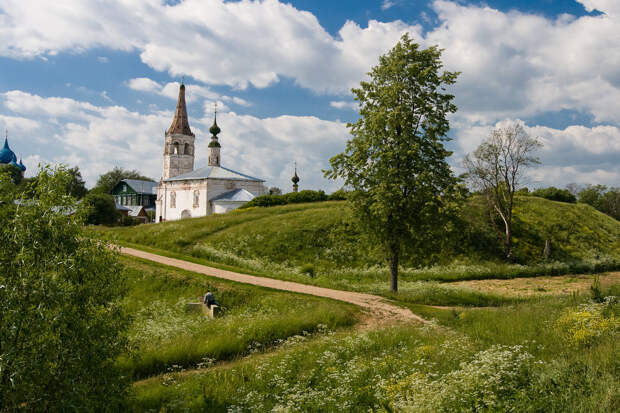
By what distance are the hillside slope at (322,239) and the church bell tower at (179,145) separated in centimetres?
3291

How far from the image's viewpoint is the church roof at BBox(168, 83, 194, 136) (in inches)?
2810

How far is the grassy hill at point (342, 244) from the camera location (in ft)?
91.5

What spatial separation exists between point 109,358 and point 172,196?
58.0 m

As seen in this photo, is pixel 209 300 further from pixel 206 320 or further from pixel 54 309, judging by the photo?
pixel 54 309

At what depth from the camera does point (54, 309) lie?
7.10 meters

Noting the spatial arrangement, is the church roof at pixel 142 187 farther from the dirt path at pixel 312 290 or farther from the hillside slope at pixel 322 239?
the dirt path at pixel 312 290

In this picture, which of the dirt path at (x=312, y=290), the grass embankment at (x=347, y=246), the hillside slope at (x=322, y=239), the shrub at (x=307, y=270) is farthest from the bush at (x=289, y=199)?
the shrub at (x=307, y=270)

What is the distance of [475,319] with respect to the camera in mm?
13609

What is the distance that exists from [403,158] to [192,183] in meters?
47.2

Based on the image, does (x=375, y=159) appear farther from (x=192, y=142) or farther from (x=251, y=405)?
(x=192, y=142)

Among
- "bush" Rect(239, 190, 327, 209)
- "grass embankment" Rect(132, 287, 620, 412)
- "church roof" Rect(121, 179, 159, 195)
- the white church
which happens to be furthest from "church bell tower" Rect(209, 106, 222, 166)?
"grass embankment" Rect(132, 287, 620, 412)

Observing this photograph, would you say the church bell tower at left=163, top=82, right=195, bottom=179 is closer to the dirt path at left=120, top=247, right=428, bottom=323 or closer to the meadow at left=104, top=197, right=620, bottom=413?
the dirt path at left=120, top=247, right=428, bottom=323

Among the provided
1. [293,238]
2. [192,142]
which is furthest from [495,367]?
[192,142]

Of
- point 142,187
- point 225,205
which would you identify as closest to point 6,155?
point 142,187
